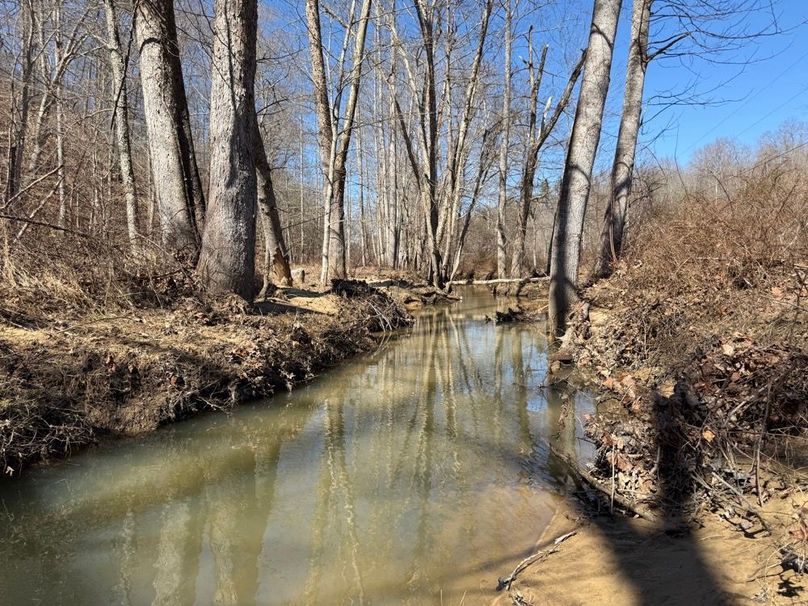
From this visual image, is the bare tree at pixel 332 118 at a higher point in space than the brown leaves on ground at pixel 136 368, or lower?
higher

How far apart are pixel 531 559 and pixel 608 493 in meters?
0.92

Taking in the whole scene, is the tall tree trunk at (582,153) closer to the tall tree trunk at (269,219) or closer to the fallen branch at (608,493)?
the fallen branch at (608,493)

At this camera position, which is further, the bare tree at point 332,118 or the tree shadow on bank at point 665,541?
the bare tree at point 332,118

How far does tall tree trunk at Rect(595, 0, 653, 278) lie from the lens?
1091cm

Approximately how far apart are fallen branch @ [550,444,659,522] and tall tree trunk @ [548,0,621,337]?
4.58m

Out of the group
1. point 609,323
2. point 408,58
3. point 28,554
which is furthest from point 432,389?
point 408,58

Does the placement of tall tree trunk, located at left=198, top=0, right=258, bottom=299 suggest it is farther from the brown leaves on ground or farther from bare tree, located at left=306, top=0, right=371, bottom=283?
bare tree, located at left=306, top=0, right=371, bottom=283

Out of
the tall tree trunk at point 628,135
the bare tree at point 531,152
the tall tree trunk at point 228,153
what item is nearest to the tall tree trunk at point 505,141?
the bare tree at point 531,152

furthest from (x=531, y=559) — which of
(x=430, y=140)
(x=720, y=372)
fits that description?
(x=430, y=140)

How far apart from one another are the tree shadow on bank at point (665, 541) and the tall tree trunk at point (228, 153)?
18.1 ft

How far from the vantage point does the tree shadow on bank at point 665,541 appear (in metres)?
2.27

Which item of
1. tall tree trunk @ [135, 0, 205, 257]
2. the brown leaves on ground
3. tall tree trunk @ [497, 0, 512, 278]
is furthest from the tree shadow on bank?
tall tree trunk @ [497, 0, 512, 278]

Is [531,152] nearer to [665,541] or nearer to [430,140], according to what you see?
[430,140]

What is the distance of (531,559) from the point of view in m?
2.82
